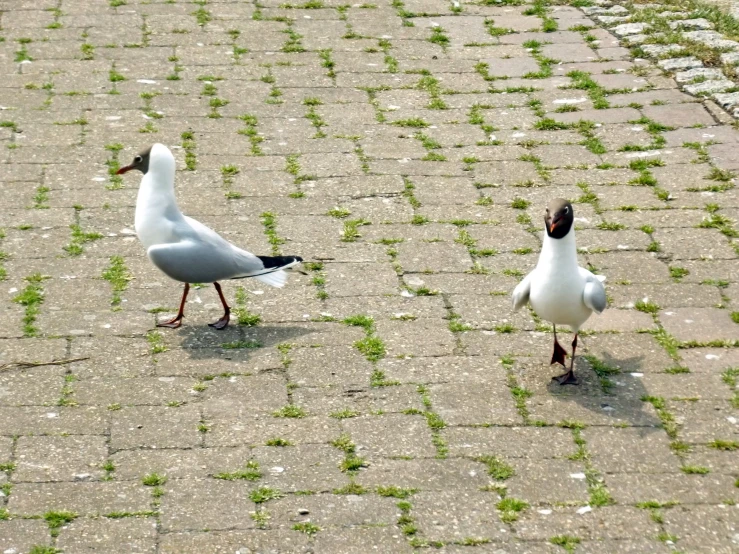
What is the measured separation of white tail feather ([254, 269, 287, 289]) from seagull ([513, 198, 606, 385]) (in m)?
1.36

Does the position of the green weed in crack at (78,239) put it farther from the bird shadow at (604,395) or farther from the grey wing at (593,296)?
the grey wing at (593,296)

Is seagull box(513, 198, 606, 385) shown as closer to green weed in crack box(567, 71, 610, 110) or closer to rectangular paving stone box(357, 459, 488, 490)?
rectangular paving stone box(357, 459, 488, 490)

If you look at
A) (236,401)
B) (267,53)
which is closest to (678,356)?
(236,401)

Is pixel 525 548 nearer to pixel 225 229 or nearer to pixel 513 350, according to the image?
pixel 513 350

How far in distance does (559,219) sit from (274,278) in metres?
1.59

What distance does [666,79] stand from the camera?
910cm

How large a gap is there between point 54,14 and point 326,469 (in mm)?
6776

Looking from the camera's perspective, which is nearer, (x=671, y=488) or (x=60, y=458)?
(x=671, y=488)

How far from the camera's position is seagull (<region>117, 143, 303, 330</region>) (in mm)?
5812

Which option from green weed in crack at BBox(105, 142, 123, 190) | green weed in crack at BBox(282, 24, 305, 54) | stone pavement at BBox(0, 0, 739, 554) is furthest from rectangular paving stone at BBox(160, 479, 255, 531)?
green weed in crack at BBox(282, 24, 305, 54)

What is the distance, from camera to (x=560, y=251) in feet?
17.5

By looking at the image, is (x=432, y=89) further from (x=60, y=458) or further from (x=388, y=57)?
(x=60, y=458)

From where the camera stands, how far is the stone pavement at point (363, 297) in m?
4.66

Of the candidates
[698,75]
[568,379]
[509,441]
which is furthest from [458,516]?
[698,75]
